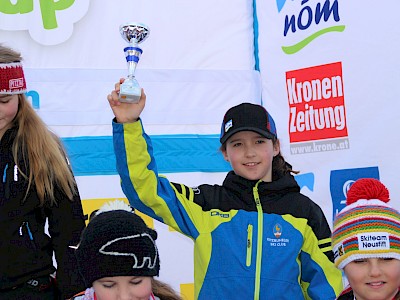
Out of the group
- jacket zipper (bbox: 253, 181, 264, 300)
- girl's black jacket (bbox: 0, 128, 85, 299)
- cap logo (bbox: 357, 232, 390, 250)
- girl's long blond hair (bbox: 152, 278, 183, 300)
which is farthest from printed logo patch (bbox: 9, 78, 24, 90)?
cap logo (bbox: 357, 232, 390, 250)

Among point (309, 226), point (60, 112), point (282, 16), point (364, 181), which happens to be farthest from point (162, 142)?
point (364, 181)

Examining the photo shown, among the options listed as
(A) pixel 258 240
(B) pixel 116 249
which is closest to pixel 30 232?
(B) pixel 116 249

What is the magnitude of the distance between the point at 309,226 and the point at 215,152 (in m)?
1.27

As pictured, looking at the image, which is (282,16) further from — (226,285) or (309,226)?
(226,285)

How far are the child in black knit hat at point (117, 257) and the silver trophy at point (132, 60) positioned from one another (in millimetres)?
390

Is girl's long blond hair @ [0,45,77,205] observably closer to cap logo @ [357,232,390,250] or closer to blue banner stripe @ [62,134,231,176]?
cap logo @ [357,232,390,250]

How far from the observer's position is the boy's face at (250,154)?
104 inches

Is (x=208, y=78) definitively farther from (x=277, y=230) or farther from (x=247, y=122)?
(x=277, y=230)

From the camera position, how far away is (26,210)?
7.66ft

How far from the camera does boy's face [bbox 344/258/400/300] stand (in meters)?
2.17

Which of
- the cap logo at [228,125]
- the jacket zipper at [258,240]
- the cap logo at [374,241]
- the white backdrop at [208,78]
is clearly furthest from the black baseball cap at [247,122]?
the white backdrop at [208,78]

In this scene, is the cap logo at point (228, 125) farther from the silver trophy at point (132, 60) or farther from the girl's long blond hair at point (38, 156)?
the girl's long blond hair at point (38, 156)

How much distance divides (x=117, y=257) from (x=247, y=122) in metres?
0.86

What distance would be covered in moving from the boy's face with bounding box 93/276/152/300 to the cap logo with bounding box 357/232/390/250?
0.69 metres
